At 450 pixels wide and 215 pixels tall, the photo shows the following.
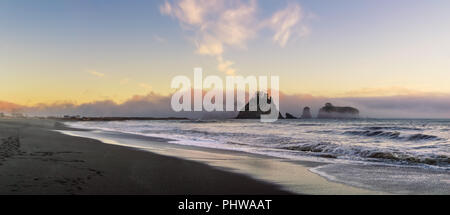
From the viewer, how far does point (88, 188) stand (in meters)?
5.68

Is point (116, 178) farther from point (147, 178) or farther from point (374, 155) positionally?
point (374, 155)

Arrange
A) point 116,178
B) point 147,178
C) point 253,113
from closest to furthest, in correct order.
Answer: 1. point 116,178
2. point 147,178
3. point 253,113

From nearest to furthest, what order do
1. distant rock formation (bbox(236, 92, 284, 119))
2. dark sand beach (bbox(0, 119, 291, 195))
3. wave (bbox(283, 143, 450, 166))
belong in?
dark sand beach (bbox(0, 119, 291, 195)) < wave (bbox(283, 143, 450, 166)) < distant rock formation (bbox(236, 92, 284, 119))

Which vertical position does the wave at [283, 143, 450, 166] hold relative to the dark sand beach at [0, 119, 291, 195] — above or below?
below

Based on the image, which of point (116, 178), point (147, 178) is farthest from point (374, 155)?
point (116, 178)

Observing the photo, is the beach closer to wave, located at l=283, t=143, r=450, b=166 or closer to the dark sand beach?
the dark sand beach

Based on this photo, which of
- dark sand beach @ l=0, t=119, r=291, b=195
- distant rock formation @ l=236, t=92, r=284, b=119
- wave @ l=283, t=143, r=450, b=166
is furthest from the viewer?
distant rock formation @ l=236, t=92, r=284, b=119

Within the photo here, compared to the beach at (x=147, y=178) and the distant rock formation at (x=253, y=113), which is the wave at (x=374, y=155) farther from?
the distant rock formation at (x=253, y=113)

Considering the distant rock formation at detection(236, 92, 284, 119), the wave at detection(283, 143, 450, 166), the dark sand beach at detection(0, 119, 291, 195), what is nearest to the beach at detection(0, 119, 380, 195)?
the dark sand beach at detection(0, 119, 291, 195)

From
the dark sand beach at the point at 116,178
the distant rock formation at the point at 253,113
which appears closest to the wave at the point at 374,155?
the dark sand beach at the point at 116,178

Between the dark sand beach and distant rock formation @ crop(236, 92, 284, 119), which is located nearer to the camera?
the dark sand beach
